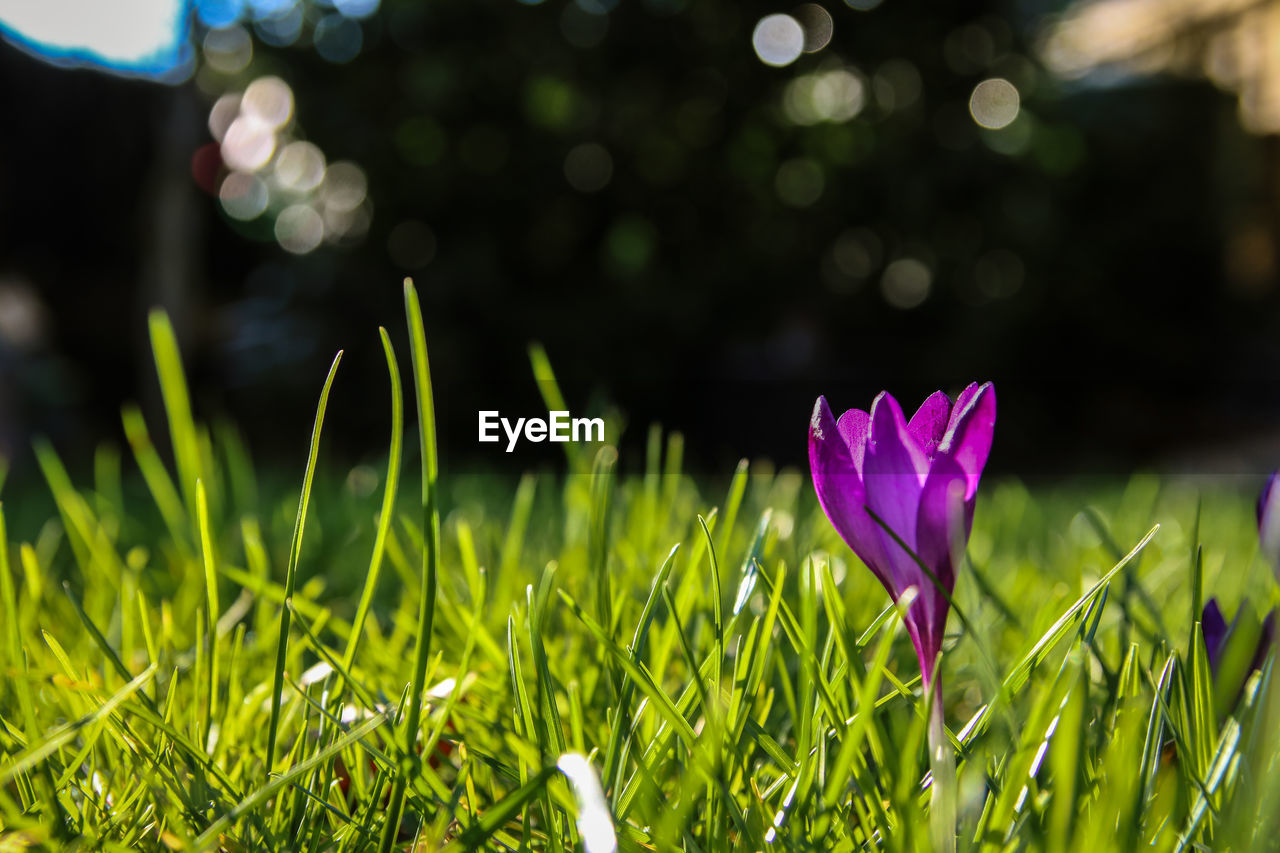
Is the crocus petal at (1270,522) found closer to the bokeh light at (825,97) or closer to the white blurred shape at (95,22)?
the white blurred shape at (95,22)

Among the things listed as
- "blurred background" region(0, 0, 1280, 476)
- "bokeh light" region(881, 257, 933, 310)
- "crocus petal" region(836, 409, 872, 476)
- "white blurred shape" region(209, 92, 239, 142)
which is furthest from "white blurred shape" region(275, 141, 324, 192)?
"crocus petal" region(836, 409, 872, 476)

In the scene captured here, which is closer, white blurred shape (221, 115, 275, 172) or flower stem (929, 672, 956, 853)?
flower stem (929, 672, 956, 853)

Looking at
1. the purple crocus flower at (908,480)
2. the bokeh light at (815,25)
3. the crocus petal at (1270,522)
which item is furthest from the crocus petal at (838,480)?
the bokeh light at (815,25)

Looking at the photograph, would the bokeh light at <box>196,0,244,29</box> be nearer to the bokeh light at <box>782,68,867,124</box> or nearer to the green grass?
the green grass

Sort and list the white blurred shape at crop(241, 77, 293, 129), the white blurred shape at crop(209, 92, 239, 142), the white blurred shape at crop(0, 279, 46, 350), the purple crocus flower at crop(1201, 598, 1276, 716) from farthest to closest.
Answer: the white blurred shape at crop(209, 92, 239, 142) → the white blurred shape at crop(241, 77, 293, 129) → the white blurred shape at crop(0, 279, 46, 350) → the purple crocus flower at crop(1201, 598, 1276, 716)

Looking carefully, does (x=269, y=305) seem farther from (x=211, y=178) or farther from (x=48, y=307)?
(x=48, y=307)

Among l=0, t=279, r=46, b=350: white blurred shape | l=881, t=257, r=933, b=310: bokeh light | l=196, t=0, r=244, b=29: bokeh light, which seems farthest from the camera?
l=881, t=257, r=933, b=310: bokeh light
